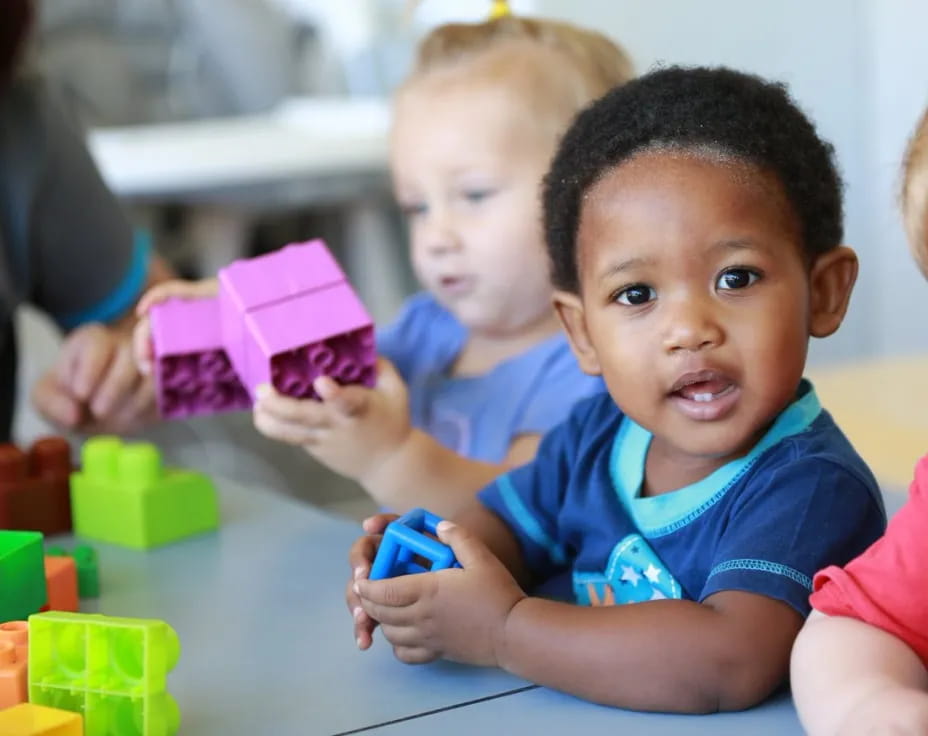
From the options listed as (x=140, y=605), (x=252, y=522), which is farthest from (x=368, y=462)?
(x=140, y=605)

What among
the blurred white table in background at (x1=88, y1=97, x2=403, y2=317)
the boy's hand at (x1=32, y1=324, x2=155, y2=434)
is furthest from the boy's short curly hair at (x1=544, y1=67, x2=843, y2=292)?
the blurred white table in background at (x1=88, y1=97, x2=403, y2=317)

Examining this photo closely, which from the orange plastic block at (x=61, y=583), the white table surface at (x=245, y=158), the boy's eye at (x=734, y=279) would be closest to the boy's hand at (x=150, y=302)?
the orange plastic block at (x=61, y=583)

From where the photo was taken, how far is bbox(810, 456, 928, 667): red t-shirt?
0.57m

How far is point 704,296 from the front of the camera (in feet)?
2.21

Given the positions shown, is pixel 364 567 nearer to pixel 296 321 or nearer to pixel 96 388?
pixel 296 321

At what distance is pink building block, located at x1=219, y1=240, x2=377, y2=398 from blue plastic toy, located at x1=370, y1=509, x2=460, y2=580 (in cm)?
18

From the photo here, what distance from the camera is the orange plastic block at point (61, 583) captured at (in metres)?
0.79

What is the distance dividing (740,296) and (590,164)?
118 mm

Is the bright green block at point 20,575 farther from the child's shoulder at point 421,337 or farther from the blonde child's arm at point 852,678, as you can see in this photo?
the child's shoulder at point 421,337

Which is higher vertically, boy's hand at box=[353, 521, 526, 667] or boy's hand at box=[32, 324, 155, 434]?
boy's hand at box=[32, 324, 155, 434]

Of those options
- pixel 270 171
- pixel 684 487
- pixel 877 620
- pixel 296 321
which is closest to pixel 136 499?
pixel 296 321

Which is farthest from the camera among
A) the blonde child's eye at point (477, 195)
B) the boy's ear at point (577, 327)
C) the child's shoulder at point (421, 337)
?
the child's shoulder at point (421, 337)

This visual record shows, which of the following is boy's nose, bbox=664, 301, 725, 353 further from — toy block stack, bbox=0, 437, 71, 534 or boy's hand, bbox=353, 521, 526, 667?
toy block stack, bbox=0, 437, 71, 534

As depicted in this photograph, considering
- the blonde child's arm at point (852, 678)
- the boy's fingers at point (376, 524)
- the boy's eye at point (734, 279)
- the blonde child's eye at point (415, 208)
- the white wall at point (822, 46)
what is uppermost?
the white wall at point (822, 46)
